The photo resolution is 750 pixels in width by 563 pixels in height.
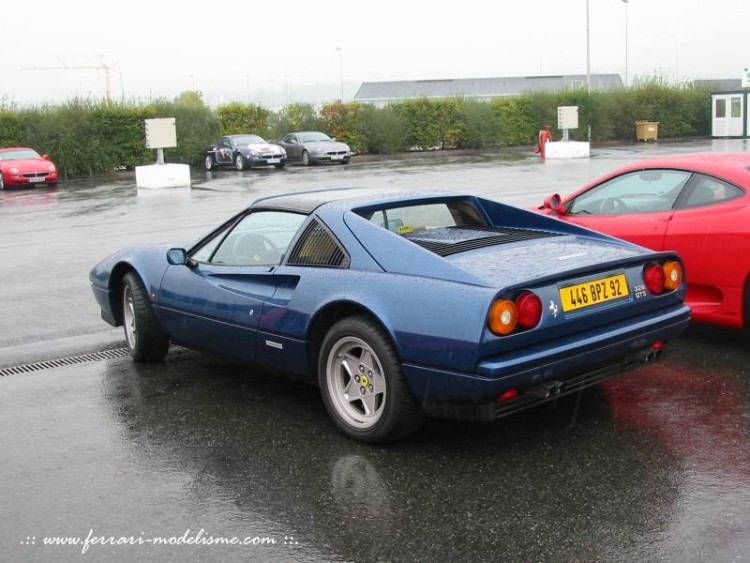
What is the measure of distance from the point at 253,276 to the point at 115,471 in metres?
1.41

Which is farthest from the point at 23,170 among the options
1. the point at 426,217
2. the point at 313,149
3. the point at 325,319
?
the point at 325,319

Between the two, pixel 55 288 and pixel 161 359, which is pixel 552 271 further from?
pixel 55 288

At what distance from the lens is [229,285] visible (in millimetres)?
5473

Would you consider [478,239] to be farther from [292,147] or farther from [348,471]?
[292,147]

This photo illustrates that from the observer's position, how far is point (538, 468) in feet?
14.0

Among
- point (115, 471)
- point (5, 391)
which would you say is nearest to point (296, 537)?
point (115, 471)

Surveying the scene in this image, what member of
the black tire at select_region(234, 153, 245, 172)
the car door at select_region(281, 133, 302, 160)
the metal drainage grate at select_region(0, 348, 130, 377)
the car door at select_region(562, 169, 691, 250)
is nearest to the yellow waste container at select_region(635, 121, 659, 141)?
the car door at select_region(281, 133, 302, 160)

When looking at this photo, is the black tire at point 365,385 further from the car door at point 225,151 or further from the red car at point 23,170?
the car door at point 225,151

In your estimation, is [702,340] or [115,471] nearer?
[115,471]

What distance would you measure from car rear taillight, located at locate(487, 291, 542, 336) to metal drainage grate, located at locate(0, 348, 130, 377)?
359 centimetres

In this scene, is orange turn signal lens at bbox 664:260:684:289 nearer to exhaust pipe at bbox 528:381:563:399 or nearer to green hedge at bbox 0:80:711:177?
exhaust pipe at bbox 528:381:563:399

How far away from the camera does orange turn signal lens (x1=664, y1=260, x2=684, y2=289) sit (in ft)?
16.3

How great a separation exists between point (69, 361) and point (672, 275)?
4.27m

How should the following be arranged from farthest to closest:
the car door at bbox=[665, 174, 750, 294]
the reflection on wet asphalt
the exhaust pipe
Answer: the car door at bbox=[665, 174, 750, 294], the exhaust pipe, the reflection on wet asphalt
